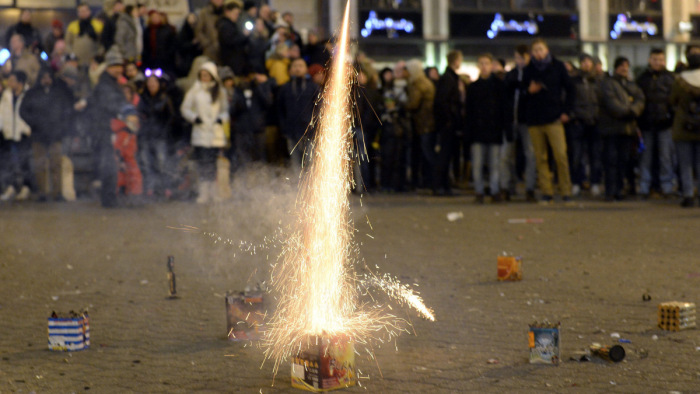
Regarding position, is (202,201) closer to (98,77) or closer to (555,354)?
(98,77)

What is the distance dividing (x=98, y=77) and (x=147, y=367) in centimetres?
1194

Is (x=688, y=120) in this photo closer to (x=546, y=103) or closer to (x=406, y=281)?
(x=546, y=103)

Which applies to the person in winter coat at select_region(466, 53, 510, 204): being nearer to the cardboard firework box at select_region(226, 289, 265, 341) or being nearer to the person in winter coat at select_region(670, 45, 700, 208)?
the person in winter coat at select_region(670, 45, 700, 208)

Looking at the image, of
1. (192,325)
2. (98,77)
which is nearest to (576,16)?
(98,77)

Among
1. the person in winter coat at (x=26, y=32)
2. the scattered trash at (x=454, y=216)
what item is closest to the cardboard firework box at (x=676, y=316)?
the scattered trash at (x=454, y=216)

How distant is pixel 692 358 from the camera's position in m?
5.32

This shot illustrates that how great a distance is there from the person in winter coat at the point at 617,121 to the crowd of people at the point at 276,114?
0.02m

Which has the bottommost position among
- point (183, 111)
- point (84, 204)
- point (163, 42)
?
point (84, 204)

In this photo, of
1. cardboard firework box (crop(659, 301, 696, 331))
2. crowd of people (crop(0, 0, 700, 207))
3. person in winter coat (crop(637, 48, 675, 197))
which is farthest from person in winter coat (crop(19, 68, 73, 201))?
cardboard firework box (crop(659, 301, 696, 331))

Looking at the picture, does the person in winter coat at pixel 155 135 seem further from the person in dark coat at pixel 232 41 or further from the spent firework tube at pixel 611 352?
the spent firework tube at pixel 611 352

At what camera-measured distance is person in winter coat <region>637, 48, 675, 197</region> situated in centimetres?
1563

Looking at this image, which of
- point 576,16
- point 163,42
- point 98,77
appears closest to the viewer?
point 98,77

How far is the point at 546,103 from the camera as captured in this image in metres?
14.3

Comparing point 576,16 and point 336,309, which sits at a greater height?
point 576,16
